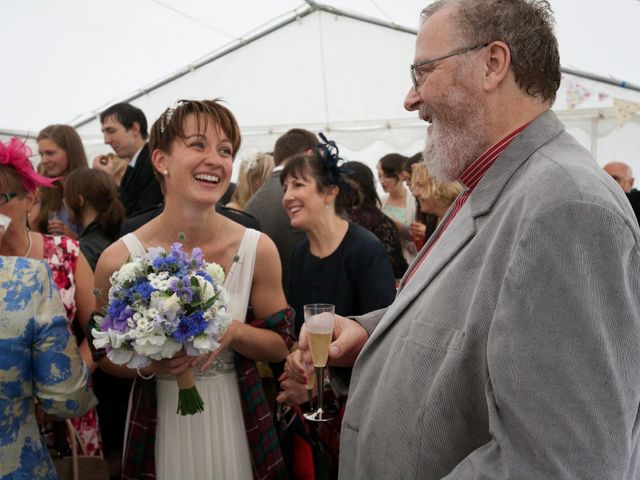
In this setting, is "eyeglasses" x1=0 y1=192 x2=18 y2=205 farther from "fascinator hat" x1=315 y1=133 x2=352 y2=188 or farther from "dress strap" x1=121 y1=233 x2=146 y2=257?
"fascinator hat" x1=315 y1=133 x2=352 y2=188

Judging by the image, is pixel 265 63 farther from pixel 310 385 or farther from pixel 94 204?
pixel 310 385

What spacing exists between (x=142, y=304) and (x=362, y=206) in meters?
2.66

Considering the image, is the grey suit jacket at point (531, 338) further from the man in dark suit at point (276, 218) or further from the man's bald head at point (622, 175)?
the man's bald head at point (622, 175)

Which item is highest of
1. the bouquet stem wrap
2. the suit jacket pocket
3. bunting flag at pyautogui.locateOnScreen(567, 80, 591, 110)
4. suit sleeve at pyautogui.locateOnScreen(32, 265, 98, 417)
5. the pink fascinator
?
bunting flag at pyautogui.locateOnScreen(567, 80, 591, 110)

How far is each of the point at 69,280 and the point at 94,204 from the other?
99 centimetres

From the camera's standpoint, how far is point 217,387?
245 cm

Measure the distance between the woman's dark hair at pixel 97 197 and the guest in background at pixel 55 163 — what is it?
26.1 inches

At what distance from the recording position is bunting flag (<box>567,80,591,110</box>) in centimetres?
865

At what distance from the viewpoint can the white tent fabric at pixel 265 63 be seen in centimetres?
764

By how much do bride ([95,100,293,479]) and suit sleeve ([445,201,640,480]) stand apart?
1.46 meters

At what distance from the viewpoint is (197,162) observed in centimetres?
243

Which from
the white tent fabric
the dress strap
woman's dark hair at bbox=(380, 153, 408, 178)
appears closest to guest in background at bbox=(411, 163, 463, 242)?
woman's dark hair at bbox=(380, 153, 408, 178)

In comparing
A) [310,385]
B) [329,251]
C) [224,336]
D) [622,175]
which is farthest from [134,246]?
[622,175]

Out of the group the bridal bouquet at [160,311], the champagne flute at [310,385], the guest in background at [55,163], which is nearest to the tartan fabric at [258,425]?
the champagne flute at [310,385]
